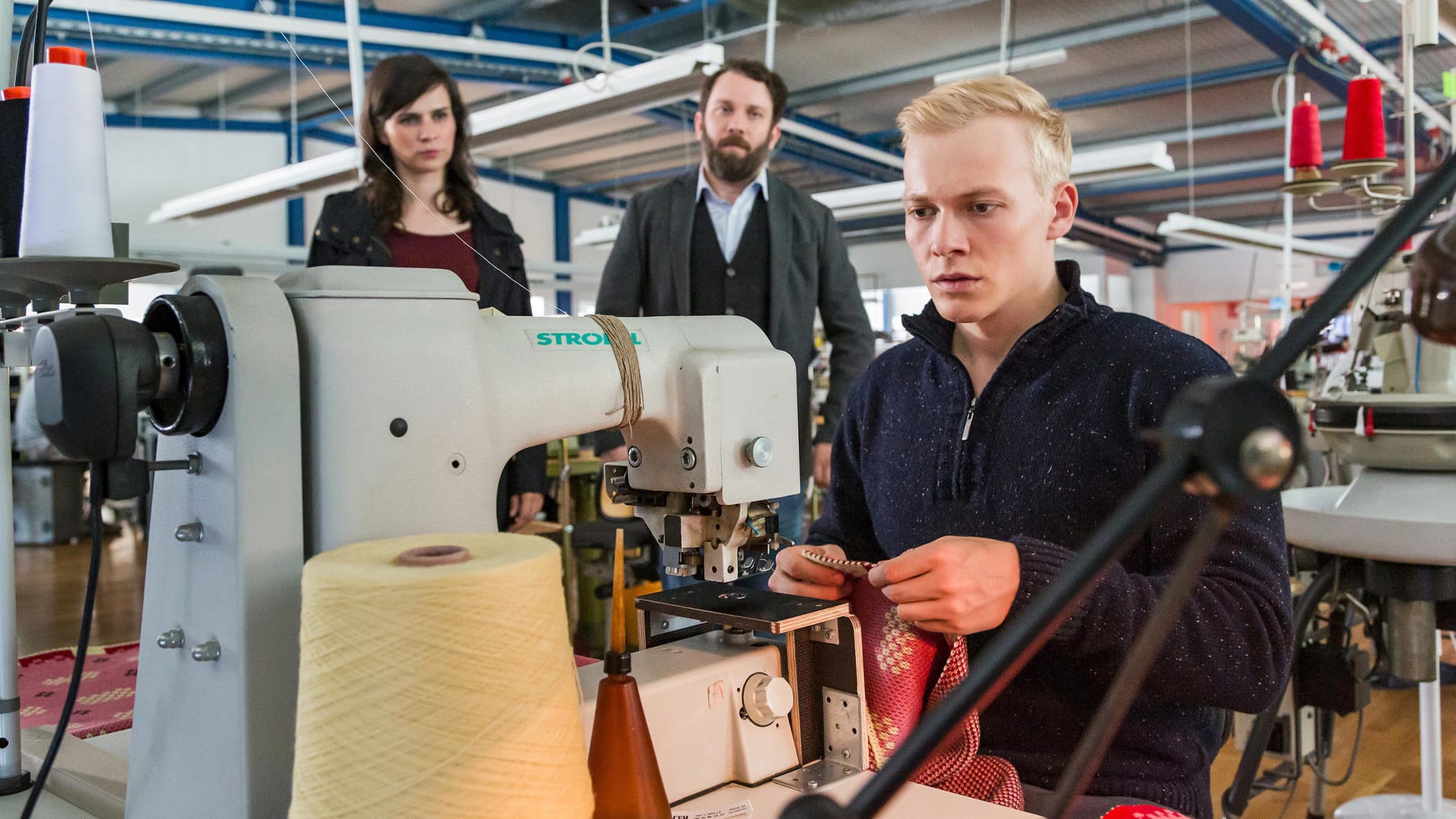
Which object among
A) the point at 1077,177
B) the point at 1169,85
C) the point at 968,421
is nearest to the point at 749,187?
the point at 968,421

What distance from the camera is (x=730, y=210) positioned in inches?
95.7

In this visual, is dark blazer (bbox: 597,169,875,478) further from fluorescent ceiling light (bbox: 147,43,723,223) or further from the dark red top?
the dark red top

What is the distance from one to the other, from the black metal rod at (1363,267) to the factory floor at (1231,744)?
83.9 inches

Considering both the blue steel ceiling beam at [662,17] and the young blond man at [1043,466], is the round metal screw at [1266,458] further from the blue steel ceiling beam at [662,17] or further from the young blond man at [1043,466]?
the blue steel ceiling beam at [662,17]

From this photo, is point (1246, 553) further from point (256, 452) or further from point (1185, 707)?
point (256, 452)

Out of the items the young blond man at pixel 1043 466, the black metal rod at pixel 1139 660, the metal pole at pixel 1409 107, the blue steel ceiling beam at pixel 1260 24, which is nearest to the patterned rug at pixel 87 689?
the young blond man at pixel 1043 466

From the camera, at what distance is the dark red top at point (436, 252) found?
5.49 ft

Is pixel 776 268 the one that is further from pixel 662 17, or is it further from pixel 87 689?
pixel 662 17

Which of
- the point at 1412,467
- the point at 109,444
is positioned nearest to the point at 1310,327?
the point at 109,444

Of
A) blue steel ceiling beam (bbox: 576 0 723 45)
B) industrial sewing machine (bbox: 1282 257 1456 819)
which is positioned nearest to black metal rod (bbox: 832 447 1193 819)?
industrial sewing machine (bbox: 1282 257 1456 819)

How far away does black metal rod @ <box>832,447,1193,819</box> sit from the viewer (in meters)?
0.30

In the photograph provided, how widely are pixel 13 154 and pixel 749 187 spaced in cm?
166

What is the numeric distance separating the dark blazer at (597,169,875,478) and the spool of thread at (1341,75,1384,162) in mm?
1277

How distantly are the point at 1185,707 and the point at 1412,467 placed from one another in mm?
1075
